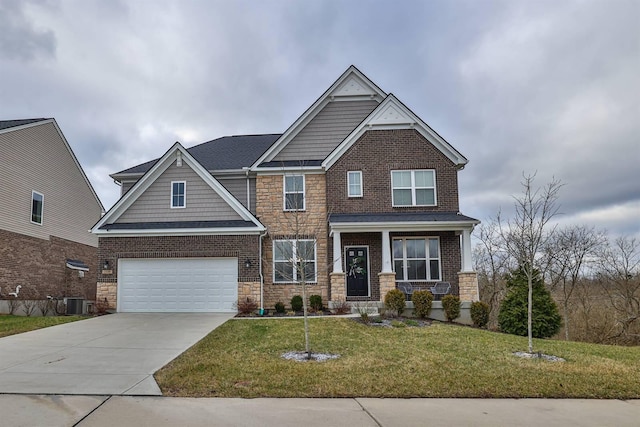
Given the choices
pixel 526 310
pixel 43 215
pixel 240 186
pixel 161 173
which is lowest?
pixel 526 310

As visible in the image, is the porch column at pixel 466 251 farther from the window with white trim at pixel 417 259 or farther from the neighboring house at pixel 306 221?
the window with white trim at pixel 417 259

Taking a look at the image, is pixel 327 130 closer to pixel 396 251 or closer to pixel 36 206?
pixel 396 251

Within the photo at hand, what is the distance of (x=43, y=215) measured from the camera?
20.7 meters

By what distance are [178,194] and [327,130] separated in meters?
6.71

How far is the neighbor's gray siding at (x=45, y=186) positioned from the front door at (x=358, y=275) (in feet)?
46.4

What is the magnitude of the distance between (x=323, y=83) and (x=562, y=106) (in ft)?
31.3

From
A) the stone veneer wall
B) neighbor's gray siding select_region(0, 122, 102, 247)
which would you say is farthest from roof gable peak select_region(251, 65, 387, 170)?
neighbor's gray siding select_region(0, 122, 102, 247)

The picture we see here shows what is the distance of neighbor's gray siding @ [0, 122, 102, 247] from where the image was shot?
18459 millimetres

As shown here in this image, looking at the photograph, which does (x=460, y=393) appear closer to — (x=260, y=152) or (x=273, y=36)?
(x=273, y=36)

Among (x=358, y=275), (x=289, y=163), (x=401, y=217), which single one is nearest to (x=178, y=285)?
(x=289, y=163)

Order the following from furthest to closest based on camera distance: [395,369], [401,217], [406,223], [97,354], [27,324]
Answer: [401,217] < [406,223] < [27,324] < [97,354] < [395,369]

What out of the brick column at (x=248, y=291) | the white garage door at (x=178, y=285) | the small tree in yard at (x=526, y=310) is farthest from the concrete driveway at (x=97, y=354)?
the small tree in yard at (x=526, y=310)

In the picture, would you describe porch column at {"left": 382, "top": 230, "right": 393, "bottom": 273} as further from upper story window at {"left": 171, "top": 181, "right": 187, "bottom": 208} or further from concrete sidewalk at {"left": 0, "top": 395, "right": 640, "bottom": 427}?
concrete sidewalk at {"left": 0, "top": 395, "right": 640, "bottom": 427}

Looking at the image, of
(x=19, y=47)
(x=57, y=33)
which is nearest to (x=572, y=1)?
(x=57, y=33)
